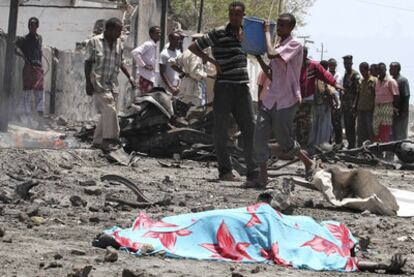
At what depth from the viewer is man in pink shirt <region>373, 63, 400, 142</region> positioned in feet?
57.6

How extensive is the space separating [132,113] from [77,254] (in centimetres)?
775

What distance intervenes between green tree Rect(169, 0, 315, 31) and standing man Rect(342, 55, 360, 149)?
19002 mm

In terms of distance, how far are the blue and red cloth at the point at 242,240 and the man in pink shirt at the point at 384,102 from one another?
12.3 metres

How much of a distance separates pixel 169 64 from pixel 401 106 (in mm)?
5328

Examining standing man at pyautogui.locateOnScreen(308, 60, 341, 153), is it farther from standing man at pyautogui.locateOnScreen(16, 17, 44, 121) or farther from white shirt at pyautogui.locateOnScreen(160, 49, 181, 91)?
standing man at pyautogui.locateOnScreen(16, 17, 44, 121)

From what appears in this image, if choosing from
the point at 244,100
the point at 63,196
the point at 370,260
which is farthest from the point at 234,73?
the point at 370,260

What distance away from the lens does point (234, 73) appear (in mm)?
9836

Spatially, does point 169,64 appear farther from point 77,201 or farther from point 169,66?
point 77,201

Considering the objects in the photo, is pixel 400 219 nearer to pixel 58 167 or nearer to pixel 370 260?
pixel 370 260

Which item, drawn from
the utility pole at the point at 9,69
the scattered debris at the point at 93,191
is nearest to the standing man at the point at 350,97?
the utility pole at the point at 9,69

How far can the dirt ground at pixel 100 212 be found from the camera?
4828 mm

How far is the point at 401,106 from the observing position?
17922mm

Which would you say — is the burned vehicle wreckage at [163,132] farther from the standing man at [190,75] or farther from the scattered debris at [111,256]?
the scattered debris at [111,256]

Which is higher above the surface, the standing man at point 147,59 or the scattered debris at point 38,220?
the standing man at point 147,59
